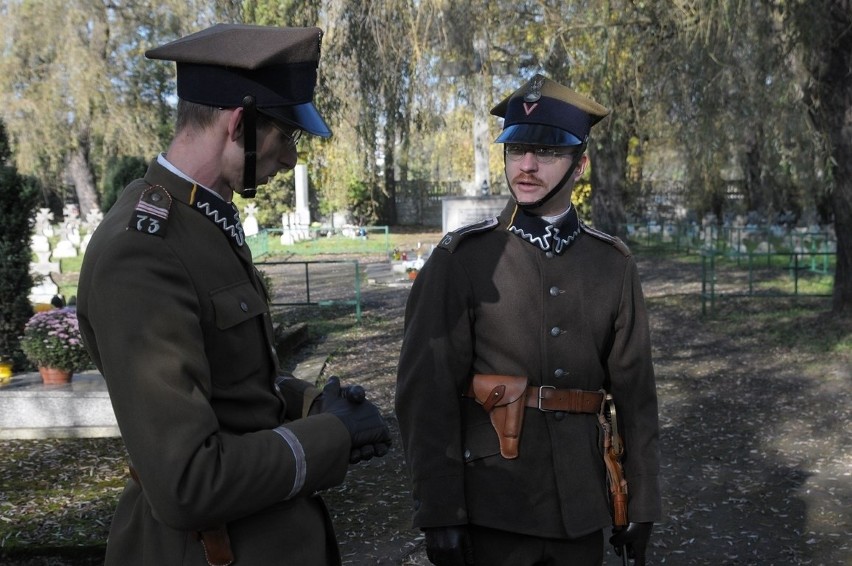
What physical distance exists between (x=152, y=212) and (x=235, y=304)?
239mm

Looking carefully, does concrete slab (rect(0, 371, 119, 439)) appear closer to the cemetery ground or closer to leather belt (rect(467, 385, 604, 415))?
the cemetery ground

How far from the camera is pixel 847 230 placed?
11.0 m

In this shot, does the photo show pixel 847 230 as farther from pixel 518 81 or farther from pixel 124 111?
pixel 124 111

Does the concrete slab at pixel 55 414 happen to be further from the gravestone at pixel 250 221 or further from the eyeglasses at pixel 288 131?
the gravestone at pixel 250 221

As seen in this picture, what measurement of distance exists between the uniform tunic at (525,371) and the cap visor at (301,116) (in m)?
0.95

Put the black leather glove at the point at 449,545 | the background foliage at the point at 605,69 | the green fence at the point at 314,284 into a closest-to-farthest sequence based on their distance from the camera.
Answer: the black leather glove at the point at 449,545 → the background foliage at the point at 605,69 → the green fence at the point at 314,284

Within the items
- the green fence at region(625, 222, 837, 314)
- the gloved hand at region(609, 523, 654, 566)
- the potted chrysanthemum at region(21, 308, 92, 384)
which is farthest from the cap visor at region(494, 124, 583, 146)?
the green fence at region(625, 222, 837, 314)

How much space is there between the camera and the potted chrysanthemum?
692 centimetres

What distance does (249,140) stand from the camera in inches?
72.3

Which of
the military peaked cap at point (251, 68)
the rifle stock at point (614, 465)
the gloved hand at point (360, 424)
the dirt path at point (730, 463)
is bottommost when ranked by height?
the dirt path at point (730, 463)

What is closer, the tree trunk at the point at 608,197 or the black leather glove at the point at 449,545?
the black leather glove at the point at 449,545

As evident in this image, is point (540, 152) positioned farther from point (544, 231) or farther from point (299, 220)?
point (299, 220)

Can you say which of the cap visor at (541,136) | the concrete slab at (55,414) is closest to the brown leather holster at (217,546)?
the cap visor at (541,136)

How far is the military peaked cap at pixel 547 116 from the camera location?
117 inches
